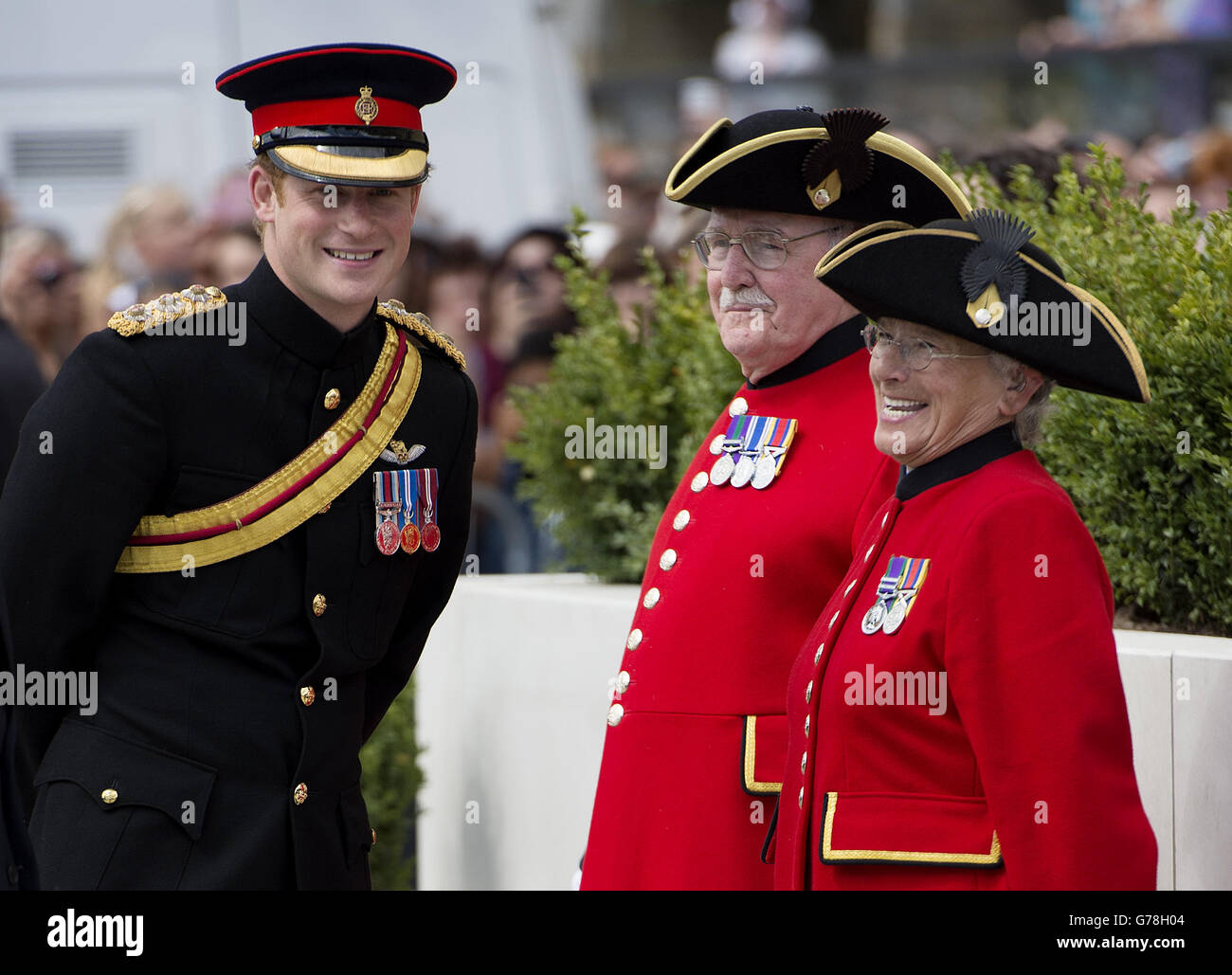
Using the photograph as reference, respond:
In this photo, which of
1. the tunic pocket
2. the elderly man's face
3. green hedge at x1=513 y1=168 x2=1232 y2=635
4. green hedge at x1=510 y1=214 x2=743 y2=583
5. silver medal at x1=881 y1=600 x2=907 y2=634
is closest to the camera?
silver medal at x1=881 y1=600 x2=907 y2=634

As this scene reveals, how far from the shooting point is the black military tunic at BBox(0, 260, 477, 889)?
319 centimetres

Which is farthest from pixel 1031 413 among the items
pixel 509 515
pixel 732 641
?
pixel 509 515

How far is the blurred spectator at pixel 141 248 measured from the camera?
8.80 meters

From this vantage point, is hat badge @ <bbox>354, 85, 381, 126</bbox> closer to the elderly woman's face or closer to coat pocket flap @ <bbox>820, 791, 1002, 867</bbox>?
the elderly woman's face

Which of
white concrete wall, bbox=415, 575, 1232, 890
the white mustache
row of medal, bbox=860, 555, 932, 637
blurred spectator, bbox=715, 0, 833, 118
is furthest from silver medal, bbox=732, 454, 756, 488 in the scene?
blurred spectator, bbox=715, 0, 833, 118

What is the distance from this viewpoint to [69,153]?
916 centimetres

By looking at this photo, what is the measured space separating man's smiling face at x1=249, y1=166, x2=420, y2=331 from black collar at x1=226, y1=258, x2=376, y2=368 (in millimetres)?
19

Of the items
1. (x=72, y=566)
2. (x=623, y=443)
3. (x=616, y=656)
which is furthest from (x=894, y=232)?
(x=623, y=443)

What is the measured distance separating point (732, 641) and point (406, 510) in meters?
0.68

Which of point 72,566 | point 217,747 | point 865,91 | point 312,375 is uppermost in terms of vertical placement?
point 865,91

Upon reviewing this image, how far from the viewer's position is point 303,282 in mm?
3383

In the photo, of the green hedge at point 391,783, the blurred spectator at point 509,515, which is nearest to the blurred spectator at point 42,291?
the blurred spectator at point 509,515

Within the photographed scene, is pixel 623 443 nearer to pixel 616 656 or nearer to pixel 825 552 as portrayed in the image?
pixel 616 656
